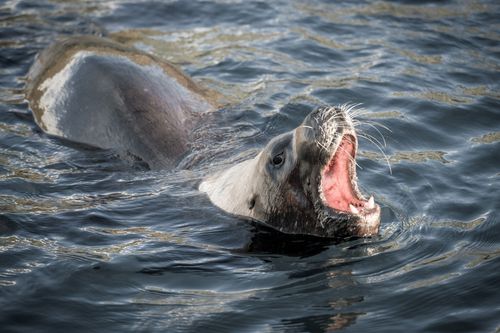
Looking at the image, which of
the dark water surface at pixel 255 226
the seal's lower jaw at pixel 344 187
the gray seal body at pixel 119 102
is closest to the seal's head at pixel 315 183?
the seal's lower jaw at pixel 344 187

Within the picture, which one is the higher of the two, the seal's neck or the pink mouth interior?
the pink mouth interior

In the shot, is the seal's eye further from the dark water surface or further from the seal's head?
the dark water surface

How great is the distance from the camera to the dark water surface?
17.2ft

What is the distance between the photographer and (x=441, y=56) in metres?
9.97

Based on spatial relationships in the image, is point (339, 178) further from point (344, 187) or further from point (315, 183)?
point (315, 183)

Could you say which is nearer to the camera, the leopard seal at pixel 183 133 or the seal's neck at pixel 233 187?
the leopard seal at pixel 183 133

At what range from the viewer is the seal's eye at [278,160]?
625 cm

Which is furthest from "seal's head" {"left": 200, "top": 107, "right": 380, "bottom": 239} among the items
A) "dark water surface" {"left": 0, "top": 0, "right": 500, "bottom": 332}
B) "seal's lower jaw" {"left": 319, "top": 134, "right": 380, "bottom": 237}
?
"dark water surface" {"left": 0, "top": 0, "right": 500, "bottom": 332}

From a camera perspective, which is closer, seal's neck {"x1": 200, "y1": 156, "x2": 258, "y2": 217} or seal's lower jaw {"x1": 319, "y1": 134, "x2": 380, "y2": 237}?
seal's lower jaw {"x1": 319, "y1": 134, "x2": 380, "y2": 237}

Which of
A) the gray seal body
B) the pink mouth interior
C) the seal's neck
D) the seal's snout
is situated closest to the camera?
the seal's snout

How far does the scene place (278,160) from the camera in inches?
247

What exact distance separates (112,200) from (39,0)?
19.9 ft

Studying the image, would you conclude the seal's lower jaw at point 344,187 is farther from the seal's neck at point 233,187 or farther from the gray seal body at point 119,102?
the gray seal body at point 119,102

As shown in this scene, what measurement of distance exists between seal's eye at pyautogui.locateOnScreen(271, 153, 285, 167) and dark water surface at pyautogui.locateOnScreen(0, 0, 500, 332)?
0.53 meters
